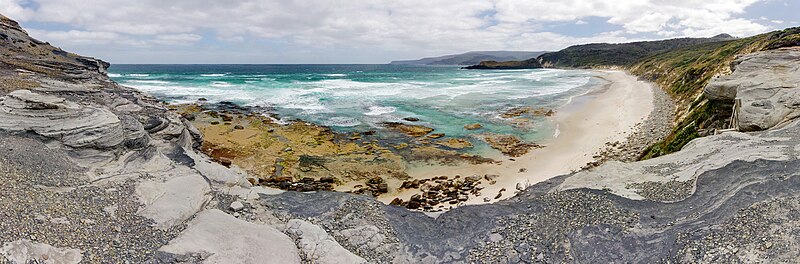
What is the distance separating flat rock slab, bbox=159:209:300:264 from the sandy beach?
6.53 metres

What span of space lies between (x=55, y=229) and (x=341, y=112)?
A: 2513 centimetres

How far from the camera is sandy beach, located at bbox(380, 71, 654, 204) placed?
14.5 m

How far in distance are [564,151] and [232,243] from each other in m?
16.0

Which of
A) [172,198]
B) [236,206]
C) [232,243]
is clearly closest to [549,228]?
[232,243]

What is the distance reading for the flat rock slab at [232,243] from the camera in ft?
21.8

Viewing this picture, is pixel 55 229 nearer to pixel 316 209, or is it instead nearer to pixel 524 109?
Answer: pixel 316 209

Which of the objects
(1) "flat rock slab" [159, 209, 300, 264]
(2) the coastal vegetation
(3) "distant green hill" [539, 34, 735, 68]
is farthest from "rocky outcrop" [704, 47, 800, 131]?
(3) "distant green hill" [539, 34, 735, 68]

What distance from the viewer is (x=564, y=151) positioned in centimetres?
1852

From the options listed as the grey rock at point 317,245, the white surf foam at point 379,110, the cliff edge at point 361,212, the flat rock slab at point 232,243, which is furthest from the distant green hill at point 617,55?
the flat rock slab at point 232,243

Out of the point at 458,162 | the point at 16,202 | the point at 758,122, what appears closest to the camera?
the point at 16,202

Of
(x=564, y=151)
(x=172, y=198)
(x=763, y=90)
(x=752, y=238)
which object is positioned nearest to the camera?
(x=752, y=238)

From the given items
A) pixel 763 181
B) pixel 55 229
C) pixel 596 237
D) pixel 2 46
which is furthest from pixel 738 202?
pixel 2 46

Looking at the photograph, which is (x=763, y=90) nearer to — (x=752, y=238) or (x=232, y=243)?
(x=752, y=238)

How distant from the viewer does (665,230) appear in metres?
7.10
